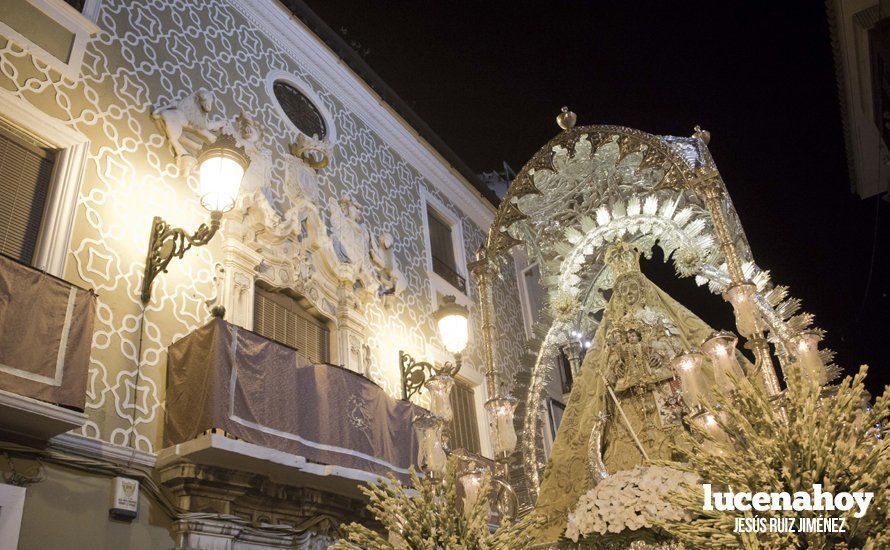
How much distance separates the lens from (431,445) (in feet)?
16.1

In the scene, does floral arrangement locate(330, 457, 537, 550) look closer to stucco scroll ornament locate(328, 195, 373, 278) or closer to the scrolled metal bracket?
the scrolled metal bracket

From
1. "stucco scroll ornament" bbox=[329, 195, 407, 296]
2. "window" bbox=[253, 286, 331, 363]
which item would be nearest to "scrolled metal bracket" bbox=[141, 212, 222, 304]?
"window" bbox=[253, 286, 331, 363]

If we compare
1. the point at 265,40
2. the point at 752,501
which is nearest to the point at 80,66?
the point at 265,40

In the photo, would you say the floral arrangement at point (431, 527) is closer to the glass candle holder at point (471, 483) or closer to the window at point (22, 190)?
the glass candle holder at point (471, 483)

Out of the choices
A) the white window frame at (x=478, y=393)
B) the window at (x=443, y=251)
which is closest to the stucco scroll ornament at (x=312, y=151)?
the window at (x=443, y=251)

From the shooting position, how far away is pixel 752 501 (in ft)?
9.36

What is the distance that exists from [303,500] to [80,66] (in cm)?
441

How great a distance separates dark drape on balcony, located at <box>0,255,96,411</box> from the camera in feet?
14.4

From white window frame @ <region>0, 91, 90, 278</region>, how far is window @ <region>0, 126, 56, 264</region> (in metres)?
0.06

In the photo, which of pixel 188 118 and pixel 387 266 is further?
pixel 387 266

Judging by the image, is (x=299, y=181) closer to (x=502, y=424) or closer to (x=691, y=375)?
(x=502, y=424)

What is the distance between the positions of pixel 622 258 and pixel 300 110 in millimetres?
4735

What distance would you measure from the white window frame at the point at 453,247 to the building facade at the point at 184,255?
0.71 meters

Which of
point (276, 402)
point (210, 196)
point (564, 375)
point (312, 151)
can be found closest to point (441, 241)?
point (312, 151)
